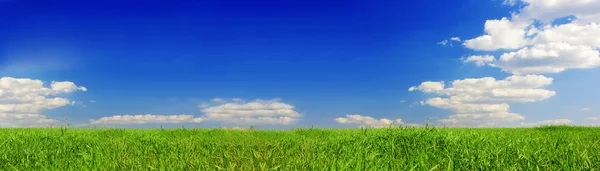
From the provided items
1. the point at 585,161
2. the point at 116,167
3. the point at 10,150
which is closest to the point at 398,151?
the point at 585,161

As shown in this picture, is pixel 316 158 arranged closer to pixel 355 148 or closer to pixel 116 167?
pixel 355 148

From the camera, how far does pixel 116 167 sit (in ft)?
19.0

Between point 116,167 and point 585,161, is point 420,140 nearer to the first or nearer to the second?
point 585,161

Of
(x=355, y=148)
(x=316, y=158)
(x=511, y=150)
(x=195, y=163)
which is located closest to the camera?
(x=195, y=163)

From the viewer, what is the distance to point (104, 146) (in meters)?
8.57

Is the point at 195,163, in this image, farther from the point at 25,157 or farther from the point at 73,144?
the point at 73,144

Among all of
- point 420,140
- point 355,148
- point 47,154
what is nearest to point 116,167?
point 47,154

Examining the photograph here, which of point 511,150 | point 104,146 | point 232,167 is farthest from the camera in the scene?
point 104,146

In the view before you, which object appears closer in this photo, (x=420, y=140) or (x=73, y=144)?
(x=420, y=140)

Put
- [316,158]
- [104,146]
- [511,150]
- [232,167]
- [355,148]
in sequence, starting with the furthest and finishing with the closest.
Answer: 1. [104,146]
2. [355,148]
3. [511,150]
4. [316,158]
5. [232,167]

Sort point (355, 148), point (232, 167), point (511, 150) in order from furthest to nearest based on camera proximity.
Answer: point (355, 148) → point (511, 150) → point (232, 167)

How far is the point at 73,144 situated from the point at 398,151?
20.7ft

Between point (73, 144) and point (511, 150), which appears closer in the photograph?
point (511, 150)

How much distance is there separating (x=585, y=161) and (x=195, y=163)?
5002 mm
